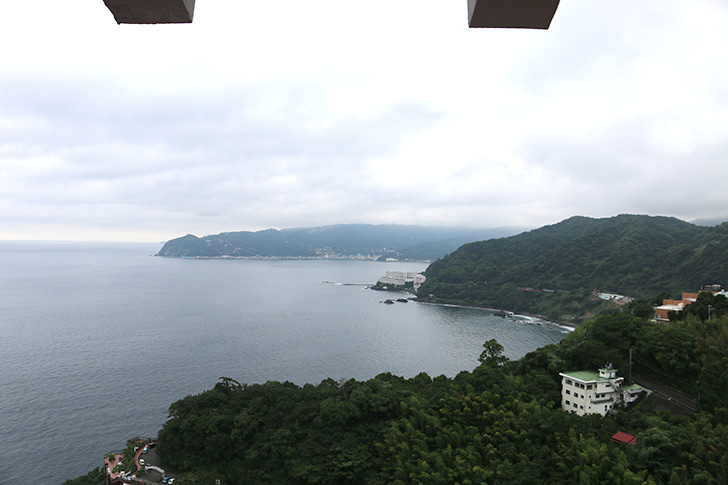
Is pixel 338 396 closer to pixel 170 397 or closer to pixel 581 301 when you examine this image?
pixel 170 397

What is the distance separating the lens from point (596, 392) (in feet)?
44.4

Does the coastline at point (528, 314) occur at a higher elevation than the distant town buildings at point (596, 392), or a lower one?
lower

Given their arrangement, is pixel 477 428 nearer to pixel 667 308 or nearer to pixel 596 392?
pixel 596 392

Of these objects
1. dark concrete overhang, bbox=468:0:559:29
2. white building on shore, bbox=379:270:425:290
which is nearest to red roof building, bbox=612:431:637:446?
dark concrete overhang, bbox=468:0:559:29

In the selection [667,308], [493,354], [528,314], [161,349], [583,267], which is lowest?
[528,314]

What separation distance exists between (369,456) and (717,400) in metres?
10.5

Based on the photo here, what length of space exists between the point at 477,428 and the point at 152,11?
12.9 meters

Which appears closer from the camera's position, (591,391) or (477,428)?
(477,428)

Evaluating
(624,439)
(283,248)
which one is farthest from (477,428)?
(283,248)

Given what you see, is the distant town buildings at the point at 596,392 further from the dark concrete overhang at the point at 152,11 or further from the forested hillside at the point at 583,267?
the forested hillside at the point at 583,267

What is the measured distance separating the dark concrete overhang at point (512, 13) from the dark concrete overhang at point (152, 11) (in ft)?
2.36

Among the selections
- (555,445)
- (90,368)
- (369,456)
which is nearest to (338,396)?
(369,456)

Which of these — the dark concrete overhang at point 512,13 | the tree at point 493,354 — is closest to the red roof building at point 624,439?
the tree at point 493,354

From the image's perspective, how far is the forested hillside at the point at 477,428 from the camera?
9617 millimetres
